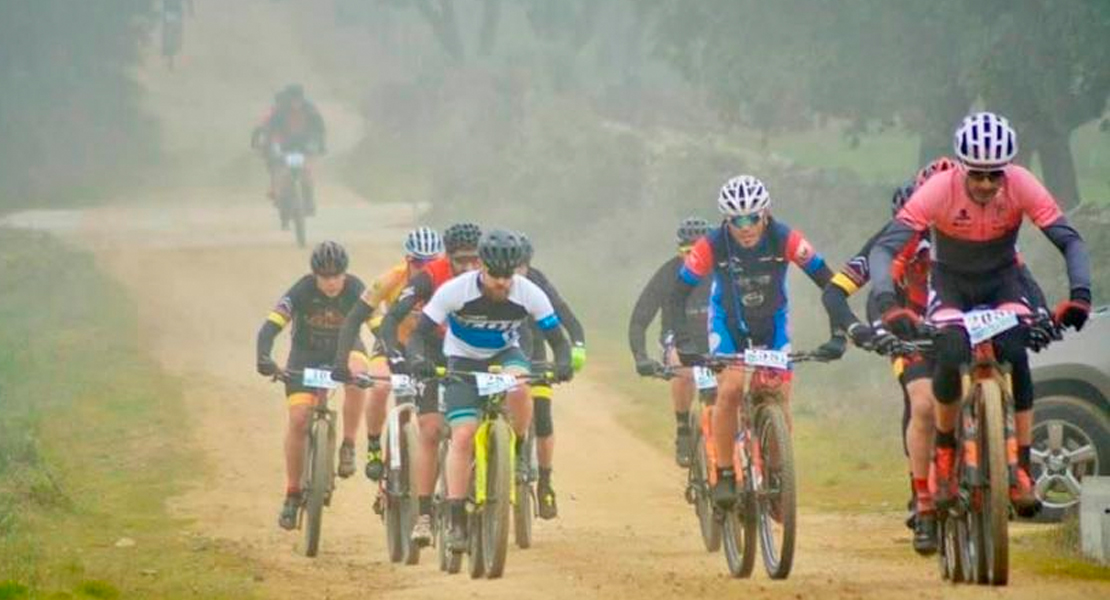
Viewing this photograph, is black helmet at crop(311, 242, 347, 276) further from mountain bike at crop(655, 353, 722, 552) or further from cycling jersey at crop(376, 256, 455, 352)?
mountain bike at crop(655, 353, 722, 552)

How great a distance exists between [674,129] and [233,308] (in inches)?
711

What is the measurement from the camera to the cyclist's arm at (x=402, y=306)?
13.8 m

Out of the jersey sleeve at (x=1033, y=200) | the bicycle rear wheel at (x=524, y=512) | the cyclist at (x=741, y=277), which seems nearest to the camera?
the jersey sleeve at (x=1033, y=200)

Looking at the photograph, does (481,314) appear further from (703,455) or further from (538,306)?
(703,455)

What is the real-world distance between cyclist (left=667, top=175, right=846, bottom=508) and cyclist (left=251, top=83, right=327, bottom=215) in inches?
897

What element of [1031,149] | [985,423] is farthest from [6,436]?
[1031,149]

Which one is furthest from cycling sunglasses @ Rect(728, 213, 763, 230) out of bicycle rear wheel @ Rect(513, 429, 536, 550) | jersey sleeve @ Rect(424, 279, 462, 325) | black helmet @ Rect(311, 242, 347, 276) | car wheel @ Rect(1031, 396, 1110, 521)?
black helmet @ Rect(311, 242, 347, 276)

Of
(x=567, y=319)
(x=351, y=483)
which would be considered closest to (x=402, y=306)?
(x=567, y=319)

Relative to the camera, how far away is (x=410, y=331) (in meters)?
A: 14.4

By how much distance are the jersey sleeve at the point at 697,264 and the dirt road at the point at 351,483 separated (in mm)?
1702

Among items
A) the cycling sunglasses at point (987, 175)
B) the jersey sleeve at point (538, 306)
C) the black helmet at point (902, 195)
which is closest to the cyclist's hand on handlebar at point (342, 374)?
the jersey sleeve at point (538, 306)

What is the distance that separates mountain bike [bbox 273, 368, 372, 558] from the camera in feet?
50.3

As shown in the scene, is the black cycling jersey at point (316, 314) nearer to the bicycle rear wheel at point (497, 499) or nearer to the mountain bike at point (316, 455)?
the mountain bike at point (316, 455)

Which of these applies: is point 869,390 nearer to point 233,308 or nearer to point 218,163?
point 233,308
